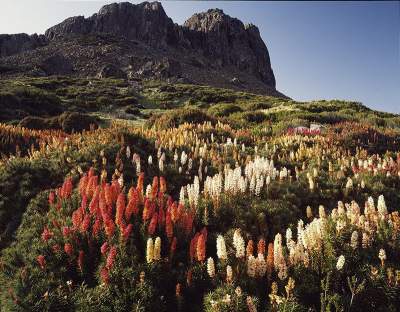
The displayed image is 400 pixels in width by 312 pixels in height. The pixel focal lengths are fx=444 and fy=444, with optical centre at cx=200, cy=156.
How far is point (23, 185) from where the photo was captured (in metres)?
9.34

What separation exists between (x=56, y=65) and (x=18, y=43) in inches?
1102

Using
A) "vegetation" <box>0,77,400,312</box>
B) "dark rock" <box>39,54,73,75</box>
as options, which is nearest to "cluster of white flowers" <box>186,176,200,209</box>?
"vegetation" <box>0,77,400,312</box>

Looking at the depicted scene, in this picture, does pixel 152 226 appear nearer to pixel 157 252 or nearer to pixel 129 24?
pixel 157 252

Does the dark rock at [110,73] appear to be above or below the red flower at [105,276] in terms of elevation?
above

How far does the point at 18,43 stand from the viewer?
118812 mm

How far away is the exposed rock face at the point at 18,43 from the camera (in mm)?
117000

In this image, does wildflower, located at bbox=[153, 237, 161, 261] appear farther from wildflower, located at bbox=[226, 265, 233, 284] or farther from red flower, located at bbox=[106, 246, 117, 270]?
wildflower, located at bbox=[226, 265, 233, 284]

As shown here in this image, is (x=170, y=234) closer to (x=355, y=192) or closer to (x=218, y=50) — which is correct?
(x=355, y=192)

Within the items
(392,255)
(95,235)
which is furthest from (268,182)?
(95,235)

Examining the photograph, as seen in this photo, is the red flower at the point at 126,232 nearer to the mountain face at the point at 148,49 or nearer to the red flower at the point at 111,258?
the red flower at the point at 111,258

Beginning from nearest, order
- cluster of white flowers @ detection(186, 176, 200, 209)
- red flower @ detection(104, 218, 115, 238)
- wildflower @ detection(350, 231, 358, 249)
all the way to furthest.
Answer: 1. wildflower @ detection(350, 231, 358, 249)
2. red flower @ detection(104, 218, 115, 238)
3. cluster of white flowers @ detection(186, 176, 200, 209)

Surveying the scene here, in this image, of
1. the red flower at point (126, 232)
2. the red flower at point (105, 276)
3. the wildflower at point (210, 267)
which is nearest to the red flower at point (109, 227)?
the red flower at point (126, 232)

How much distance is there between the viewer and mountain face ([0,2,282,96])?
97.6 metres

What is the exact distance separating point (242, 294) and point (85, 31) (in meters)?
150
